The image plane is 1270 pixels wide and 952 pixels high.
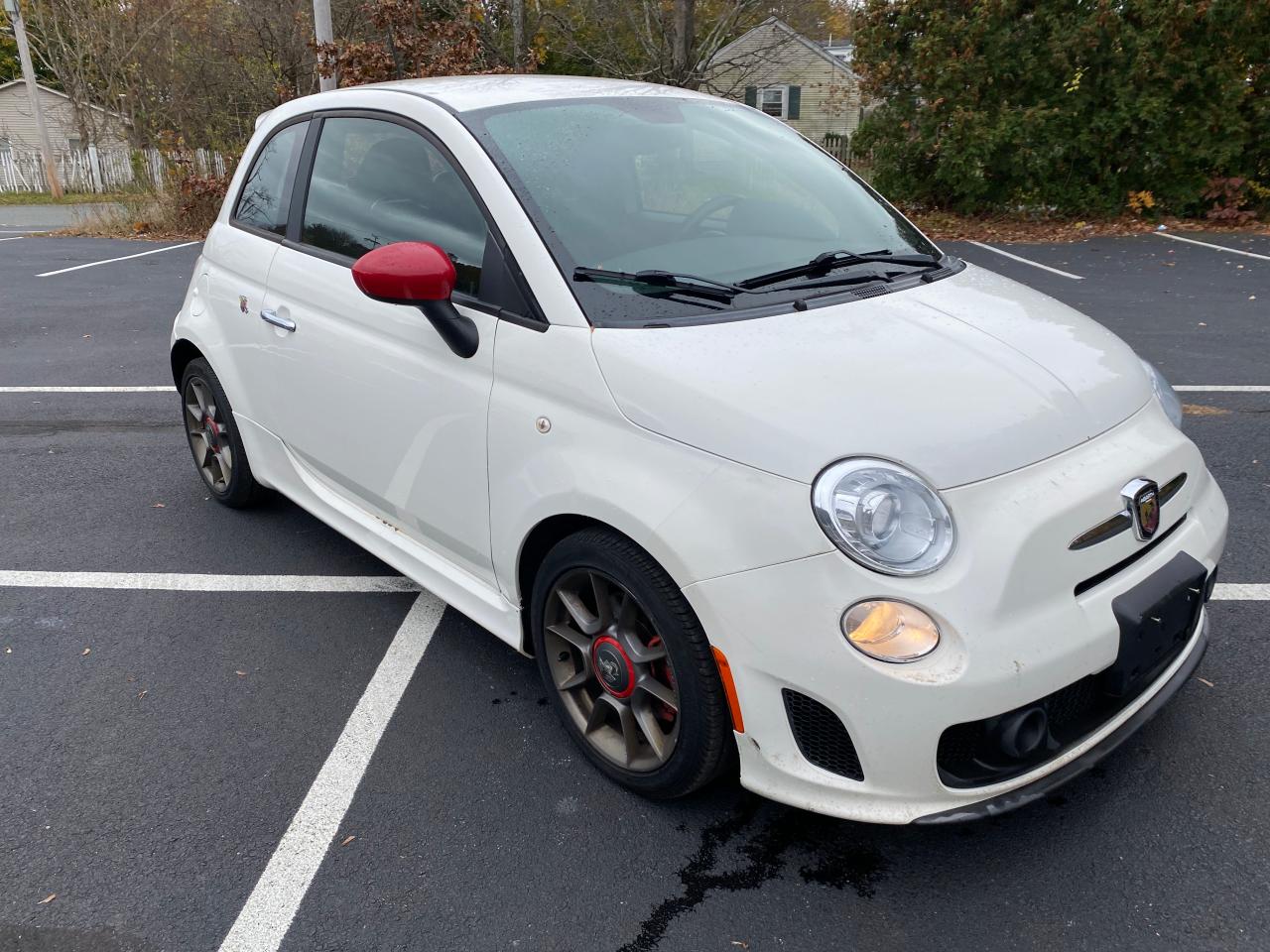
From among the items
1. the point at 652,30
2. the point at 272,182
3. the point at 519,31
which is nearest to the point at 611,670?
the point at 272,182

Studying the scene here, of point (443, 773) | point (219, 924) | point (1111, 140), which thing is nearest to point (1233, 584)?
point (443, 773)

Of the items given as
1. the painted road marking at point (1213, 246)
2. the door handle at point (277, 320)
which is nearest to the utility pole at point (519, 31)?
the painted road marking at point (1213, 246)

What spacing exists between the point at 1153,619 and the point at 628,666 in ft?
4.00

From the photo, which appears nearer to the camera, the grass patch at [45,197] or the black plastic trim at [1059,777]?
the black plastic trim at [1059,777]

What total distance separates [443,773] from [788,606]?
1233 millimetres

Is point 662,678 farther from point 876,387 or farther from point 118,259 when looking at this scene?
point 118,259

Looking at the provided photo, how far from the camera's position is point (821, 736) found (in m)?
2.11

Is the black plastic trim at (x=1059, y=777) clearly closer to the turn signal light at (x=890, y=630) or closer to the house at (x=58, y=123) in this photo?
the turn signal light at (x=890, y=630)

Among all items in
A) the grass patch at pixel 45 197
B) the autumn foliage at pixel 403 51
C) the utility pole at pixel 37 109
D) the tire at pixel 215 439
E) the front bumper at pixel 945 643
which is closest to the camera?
the front bumper at pixel 945 643

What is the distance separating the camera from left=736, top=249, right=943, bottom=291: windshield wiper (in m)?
2.74

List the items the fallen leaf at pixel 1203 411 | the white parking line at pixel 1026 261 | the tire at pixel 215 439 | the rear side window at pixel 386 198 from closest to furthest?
the rear side window at pixel 386 198 < the tire at pixel 215 439 < the fallen leaf at pixel 1203 411 < the white parking line at pixel 1026 261

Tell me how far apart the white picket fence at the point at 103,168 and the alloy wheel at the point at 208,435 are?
45.7ft

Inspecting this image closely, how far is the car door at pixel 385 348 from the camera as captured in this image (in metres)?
2.77

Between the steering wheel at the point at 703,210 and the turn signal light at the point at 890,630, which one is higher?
the steering wheel at the point at 703,210
